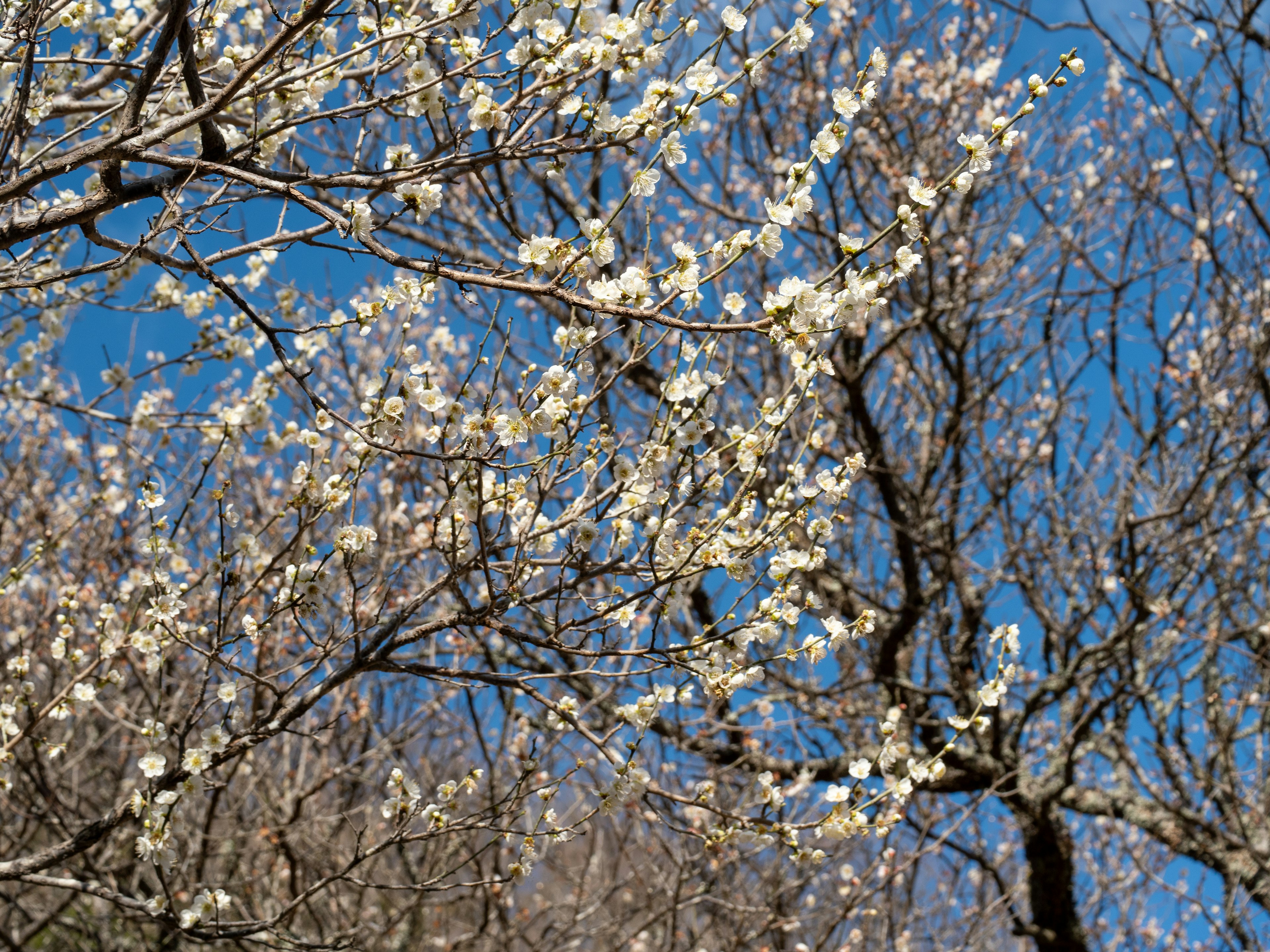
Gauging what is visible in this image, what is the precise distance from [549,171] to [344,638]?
1.24m

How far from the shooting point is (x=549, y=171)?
2420mm

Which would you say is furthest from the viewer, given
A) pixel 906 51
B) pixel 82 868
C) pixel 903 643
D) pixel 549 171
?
pixel 903 643

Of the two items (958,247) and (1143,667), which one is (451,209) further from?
(1143,667)

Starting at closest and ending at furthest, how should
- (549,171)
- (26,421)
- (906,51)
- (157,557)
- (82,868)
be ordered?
(549,171)
(157,557)
(82,868)
(906,51)
(26,421)

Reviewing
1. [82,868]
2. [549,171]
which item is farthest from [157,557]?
[82,868]

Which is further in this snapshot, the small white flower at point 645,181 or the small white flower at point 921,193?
the small white flower at point 645,181

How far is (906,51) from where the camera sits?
575cm

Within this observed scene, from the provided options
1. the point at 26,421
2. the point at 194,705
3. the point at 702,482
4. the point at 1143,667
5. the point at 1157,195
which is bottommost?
the point at 194,705

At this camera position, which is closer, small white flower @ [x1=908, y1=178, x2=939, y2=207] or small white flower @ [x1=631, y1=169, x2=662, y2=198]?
small white flower @ [x1=908, y1=178, x2=939, y2=207]

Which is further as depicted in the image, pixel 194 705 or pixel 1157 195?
pixel 1157 195

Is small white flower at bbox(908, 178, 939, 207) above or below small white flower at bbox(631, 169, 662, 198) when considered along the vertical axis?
below

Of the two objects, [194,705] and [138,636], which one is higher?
[138,636]

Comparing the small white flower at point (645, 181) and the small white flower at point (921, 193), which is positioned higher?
the small white flower at point (645, 181)

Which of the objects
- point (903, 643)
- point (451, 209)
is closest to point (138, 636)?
point (451, 209)
